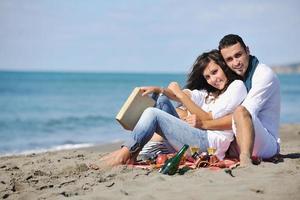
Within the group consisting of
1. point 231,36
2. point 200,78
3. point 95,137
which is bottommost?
point 95,137

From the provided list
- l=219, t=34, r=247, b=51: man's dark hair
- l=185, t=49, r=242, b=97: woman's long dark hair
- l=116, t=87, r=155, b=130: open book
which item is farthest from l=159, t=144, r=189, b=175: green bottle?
l=219, t=34, r=247, b=51: man's dark hair

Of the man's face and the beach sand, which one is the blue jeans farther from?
the man's face

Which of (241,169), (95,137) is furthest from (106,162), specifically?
(95,137)

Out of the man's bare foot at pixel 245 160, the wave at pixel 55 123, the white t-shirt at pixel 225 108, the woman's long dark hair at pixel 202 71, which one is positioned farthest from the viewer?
the wave at pixel 55 123

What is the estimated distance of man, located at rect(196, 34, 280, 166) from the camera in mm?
5645

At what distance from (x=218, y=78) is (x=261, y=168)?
1.34 metres

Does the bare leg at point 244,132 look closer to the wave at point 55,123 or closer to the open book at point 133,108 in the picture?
the open book at point 133,108

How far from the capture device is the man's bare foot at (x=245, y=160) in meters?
5.54

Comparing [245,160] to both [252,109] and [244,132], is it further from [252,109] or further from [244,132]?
[252,109]

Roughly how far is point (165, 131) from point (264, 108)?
117 centimetres

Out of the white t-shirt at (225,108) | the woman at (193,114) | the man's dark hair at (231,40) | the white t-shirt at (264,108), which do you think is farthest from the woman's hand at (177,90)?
the white t-shirt at (264,108)

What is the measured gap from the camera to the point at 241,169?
17.7 feet

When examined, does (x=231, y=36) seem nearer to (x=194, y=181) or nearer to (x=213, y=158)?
(x=213, y=158)

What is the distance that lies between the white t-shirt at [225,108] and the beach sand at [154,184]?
575 millimetres
